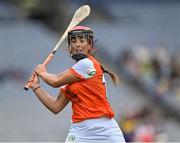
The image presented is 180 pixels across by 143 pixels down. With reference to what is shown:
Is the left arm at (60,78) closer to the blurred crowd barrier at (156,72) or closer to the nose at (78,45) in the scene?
Answer: the nose at (78,45)

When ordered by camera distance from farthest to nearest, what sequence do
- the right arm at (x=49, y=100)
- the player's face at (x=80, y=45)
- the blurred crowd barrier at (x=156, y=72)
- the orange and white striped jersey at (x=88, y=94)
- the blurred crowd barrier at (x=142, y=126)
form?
the blurred crowd barrier at (x=156, y=72), the blurred crowd barrier at (x=142, y=126), the right arm at (x=49, y=100), the player's face at (x=80, y=45), the orange and white striped jersey at (x=88, y=94)

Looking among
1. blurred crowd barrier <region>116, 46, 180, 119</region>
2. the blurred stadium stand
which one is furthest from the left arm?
blurred crowd barrier <region>116, 46, 180, 119</region>

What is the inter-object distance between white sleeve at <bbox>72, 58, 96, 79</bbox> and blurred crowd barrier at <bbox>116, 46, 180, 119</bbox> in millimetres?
8570

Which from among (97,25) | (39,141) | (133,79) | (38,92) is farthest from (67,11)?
(38,92)

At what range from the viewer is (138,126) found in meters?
12.8

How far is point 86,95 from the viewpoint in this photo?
5980 mm

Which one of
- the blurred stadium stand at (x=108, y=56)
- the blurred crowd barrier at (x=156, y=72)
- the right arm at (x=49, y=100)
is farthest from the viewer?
the blurred crowd barrier at (x=156, y=72)

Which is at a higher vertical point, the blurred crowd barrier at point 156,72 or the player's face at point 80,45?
the player's face at point 80,45

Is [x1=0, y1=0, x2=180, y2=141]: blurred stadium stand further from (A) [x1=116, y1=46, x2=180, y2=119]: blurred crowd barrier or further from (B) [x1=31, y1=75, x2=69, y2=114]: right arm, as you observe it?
(B) [x1=31, y1=75, x2=69, y2=114]: right arm

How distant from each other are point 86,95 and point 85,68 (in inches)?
8.8

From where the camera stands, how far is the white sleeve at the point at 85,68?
19.7 feet

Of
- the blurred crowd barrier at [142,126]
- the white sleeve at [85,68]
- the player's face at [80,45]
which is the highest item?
the player's face at [80,45]

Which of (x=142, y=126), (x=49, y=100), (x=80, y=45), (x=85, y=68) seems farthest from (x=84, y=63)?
(x=142, y=126)

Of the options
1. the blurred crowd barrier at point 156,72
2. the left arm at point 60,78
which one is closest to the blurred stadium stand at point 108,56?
the blurred crowd barrier at point 156,72
